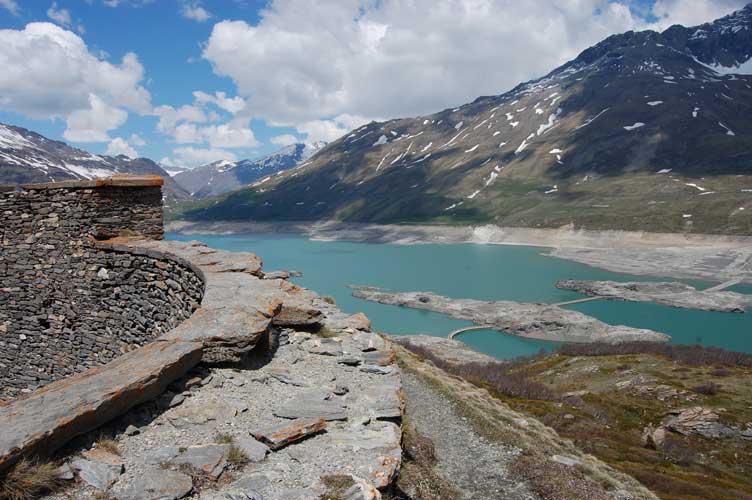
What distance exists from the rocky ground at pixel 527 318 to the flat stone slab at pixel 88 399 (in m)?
A: 66.3

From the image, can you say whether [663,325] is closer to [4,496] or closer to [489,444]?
[489,444]

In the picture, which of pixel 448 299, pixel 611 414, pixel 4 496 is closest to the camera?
pixel 4 496

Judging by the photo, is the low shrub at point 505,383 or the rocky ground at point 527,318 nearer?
the low shrub at point 505,383

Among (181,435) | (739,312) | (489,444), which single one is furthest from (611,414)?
(739,312)

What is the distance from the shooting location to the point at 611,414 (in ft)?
105

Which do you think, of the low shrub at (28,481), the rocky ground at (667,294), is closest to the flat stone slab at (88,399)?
the low shrub at (28,481)

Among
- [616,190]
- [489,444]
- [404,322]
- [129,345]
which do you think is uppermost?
[616,190]

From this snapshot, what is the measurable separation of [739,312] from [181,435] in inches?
3668

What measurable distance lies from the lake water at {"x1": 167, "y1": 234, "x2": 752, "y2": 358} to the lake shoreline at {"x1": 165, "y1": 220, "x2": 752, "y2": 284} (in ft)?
19.4

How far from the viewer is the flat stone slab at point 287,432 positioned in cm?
530

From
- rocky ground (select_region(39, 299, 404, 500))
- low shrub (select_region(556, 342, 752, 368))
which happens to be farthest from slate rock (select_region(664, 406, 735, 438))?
rocky ground (select_region(39, 299, 404, 500))

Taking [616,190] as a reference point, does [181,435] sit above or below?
below

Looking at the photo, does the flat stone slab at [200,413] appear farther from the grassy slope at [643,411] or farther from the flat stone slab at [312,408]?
the grassy slope at [643,411]

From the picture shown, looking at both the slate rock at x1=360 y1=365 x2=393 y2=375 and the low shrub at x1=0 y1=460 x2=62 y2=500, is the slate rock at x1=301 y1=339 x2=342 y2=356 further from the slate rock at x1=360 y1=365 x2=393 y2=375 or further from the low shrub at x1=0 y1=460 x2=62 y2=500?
the low shrub at x1=0 y1=460 x2=62 y2=500
